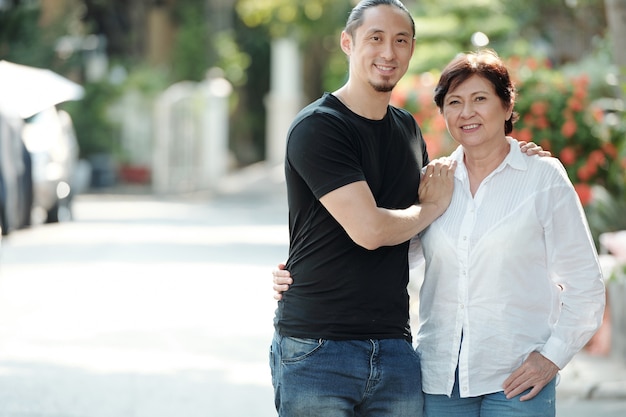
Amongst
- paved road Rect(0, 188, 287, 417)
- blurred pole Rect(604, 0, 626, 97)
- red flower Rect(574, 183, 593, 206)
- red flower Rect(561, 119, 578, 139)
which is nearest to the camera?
paved road Rect(0, 188, 287, 417)

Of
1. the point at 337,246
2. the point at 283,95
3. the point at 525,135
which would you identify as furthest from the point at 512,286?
the point at 283,95

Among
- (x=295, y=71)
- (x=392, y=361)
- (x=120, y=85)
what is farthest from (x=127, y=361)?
(x=295, y=71)

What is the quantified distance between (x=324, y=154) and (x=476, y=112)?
1.72 feet

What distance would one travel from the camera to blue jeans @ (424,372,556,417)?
407cm

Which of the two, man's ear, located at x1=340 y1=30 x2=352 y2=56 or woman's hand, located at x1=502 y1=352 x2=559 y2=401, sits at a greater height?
man's ear, located at x1=340 y1=30 x2=352 y2=56

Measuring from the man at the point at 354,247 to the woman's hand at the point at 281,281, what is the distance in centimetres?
3

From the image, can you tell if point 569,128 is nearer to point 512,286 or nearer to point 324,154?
point 512,286

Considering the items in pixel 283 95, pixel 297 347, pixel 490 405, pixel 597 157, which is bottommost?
pixel 490 405

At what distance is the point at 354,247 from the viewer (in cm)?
409

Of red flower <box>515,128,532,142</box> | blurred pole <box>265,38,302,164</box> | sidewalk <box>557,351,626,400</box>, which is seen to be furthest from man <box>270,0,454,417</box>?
blurred pole <box>265,38,302,164</box>

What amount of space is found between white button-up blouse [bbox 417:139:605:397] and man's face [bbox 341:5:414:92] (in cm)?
49

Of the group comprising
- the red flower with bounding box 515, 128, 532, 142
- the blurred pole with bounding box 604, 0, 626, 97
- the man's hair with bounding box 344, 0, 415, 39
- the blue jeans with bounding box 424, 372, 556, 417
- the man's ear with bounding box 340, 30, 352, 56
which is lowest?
the blue jeans with bounding box 424, 372, 556, 417

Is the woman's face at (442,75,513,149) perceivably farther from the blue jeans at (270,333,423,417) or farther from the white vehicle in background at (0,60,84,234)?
the white vehicle in background at (0,60,84,234)

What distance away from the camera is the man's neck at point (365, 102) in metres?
4.20
